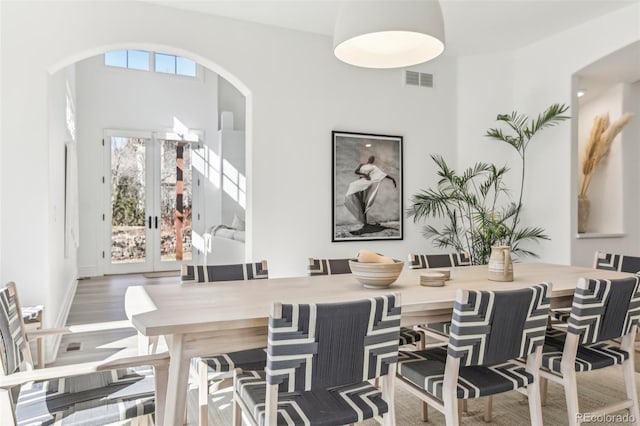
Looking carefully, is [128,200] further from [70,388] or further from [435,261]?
[70,388]

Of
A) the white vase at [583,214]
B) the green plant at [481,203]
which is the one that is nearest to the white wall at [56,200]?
the green plant at [481,203]

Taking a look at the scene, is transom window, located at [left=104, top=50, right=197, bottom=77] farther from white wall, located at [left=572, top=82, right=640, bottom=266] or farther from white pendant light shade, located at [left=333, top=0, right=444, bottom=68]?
white wall, located at [left=572, top=82, right=640, bottom=266]

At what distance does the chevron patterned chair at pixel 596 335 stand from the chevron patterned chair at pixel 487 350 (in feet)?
0.74

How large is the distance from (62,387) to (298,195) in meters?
2.77

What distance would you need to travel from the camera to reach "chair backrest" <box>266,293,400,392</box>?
1.44 meters

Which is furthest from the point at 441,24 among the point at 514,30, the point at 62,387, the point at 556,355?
the point at 514,30

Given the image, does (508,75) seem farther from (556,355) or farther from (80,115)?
(80,115)

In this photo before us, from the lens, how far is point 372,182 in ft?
15.0

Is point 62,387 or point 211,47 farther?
point 211,47

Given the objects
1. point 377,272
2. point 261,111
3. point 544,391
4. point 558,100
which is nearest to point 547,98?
point 558,100

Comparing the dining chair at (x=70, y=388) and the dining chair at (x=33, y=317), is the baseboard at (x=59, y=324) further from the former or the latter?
the dining chair at (x=70, y=388)

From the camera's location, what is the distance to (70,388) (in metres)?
1.74

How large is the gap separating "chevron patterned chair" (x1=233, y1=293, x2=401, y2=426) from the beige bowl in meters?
0.54

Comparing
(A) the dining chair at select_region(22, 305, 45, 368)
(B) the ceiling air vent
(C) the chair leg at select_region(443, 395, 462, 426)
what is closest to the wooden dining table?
(C) the chair leg at select_region(443, 395, 462, 426)
